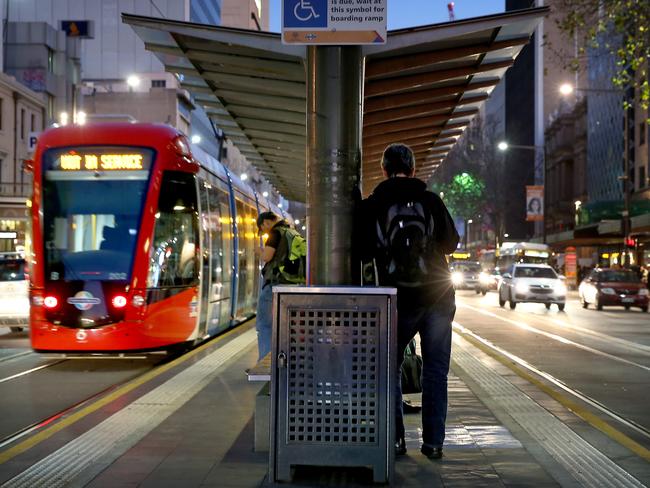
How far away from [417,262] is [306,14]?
5.85ft

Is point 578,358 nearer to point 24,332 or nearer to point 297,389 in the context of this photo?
point 297,389

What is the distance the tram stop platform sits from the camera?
5656 mm

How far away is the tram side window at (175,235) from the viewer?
Answer: 12852 millimetres

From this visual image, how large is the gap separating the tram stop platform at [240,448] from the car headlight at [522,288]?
2208 cm

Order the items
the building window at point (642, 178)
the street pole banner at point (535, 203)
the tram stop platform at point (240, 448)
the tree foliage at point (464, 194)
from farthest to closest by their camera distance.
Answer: the tree foliage at point (464, 194) < the building window at point (642, 178) < the street pole banner at point (535, 203) < the tram stop platform at point (240, 448)

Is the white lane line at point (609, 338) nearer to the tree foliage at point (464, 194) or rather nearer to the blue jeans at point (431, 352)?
the blue jeans at point (431, 352)

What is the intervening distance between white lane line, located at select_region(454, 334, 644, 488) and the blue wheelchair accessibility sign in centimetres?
320

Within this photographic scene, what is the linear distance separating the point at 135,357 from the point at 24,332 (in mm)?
6332

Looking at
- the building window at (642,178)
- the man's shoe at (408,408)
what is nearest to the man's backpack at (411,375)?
the man's shoe at (408,408)

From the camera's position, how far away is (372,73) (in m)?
9.59

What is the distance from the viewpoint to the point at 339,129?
623 centimetres

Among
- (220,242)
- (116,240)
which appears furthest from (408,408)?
(220,242)

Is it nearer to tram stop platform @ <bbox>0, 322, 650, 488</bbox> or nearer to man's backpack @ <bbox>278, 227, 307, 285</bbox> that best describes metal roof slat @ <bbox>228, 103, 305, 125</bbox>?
man's backpack @ <bbox>278, 227, 307, 285</bbox>

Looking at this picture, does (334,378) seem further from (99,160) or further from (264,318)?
(99,160)
